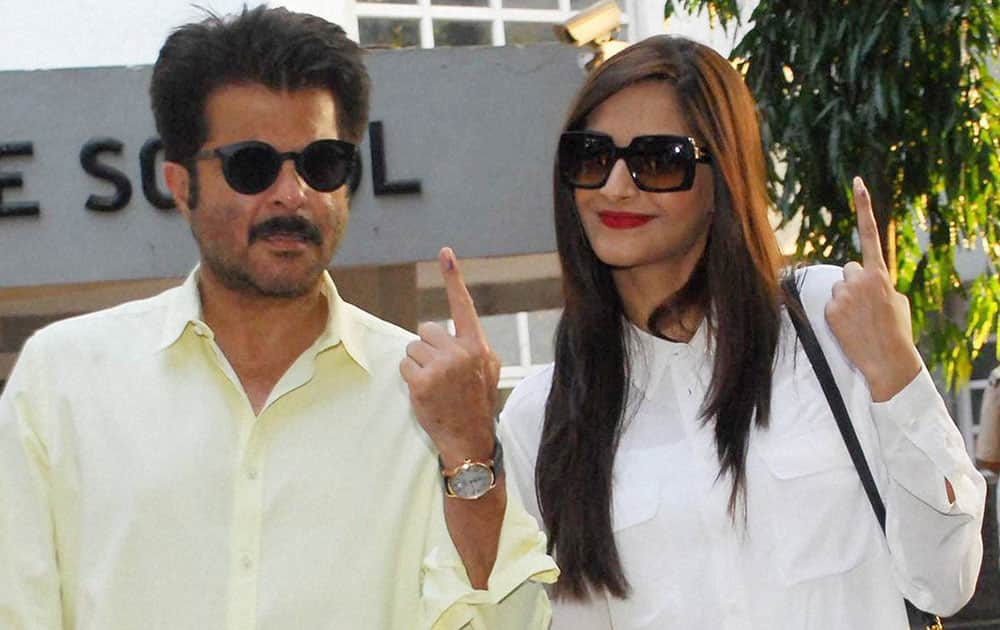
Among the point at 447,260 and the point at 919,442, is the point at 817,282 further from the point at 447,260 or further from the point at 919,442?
the point at 447,260

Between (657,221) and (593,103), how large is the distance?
0.90ft

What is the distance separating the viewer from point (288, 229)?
2910mm

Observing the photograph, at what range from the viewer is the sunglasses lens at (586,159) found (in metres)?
3.30

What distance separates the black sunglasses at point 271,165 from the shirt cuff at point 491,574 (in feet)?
2.07

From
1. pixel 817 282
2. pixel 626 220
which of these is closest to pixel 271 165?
pixel 626 220

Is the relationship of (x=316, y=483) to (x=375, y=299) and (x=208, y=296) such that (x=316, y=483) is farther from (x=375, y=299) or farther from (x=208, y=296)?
(x=375, y=299)

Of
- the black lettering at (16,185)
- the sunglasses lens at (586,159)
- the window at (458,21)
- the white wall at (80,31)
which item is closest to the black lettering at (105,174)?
the black lettering at (16,185)

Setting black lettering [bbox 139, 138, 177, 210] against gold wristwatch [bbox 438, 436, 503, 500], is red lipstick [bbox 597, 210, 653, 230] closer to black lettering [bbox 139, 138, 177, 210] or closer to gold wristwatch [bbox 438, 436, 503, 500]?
gold wristwatch [bbox 438, 436, 503, 500]

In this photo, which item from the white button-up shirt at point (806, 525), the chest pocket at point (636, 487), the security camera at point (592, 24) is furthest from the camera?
the security camera at point (592, 24)

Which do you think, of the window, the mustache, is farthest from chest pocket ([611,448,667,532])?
the window

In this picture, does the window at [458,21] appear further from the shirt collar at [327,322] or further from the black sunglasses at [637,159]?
the shirt collar at [327,322]

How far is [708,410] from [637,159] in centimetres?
49

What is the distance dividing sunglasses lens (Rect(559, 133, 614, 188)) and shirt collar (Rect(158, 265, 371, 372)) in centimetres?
54

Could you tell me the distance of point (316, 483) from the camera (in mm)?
2846
